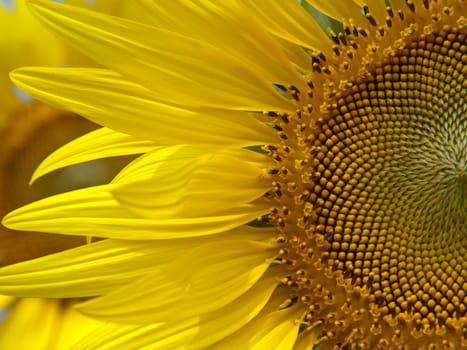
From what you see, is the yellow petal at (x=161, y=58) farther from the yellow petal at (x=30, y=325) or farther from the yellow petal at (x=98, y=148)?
the yellow petal at (x=30, y=325)

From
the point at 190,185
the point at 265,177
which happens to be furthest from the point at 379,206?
the point at 190,185

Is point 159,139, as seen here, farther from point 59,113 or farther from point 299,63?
point 59,113

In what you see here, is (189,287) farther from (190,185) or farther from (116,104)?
(116,104)

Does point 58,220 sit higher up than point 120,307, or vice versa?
point 58,220

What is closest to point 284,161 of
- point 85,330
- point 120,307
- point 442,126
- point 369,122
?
point 369,122

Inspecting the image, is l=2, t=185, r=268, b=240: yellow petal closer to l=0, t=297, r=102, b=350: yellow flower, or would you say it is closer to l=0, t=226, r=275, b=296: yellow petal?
l=0, t=226, r=275, b=296: yellow petal

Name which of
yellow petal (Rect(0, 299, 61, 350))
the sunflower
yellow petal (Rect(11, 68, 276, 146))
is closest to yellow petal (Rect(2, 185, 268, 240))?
the sunflower

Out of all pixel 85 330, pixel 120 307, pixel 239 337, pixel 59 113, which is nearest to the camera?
pixel 120 307
